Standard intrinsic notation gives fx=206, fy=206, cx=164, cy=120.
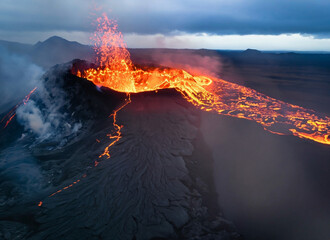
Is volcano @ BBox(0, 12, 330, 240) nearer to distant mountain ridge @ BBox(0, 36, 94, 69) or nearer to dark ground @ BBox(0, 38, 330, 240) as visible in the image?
dark ground @ BBox(0, 38, 330, 240)

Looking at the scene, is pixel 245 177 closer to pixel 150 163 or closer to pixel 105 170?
pixel 150 163

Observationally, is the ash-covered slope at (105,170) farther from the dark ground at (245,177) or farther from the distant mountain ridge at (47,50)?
the distant mountain ridge at (47,50)

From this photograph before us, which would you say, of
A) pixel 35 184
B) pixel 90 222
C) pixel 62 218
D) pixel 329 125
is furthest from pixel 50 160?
pixel 329 125

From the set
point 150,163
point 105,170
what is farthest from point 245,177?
point 105,170

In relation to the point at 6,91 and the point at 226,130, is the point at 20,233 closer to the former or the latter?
the point at 226,130

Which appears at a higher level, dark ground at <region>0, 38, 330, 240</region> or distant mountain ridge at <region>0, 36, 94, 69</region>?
distant mountain ridge at <region>0, 36, 94, 69</region>

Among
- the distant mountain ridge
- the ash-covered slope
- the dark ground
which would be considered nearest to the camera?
the ash-covered slope

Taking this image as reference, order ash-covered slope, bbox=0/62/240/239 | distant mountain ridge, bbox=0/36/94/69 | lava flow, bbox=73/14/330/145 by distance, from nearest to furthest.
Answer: ash-covered slope, bbox=0/62/240/239 < lava flow, bbox=73/14/330/145 < distant mountain ridge, bbox=0/36/94/69

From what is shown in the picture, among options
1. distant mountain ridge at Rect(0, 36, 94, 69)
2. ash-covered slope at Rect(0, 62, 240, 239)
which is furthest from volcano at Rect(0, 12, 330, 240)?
distant mountain ridge at Rect(0, 36, 94, 69)
